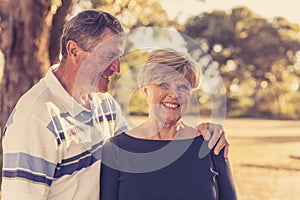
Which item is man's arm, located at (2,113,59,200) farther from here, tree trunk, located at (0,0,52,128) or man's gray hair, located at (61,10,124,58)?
tree trunk, located at (0,0,52,128)

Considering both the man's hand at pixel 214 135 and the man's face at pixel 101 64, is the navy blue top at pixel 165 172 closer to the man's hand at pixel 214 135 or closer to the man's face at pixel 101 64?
the man's hand at pixel 214 135

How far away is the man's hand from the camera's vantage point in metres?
2.52

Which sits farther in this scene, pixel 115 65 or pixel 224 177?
pixel 115 65

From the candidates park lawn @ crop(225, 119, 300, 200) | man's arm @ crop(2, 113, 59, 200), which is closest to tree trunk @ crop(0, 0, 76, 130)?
park lawn @ crop(225, 119, 300, 200)

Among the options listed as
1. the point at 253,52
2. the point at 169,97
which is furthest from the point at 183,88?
the point at 253,52

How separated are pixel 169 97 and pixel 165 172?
0.30 metres

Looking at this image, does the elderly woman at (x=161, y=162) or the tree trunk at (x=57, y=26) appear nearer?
the elderly woman at (x=161, y=162)

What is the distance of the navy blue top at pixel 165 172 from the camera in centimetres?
253

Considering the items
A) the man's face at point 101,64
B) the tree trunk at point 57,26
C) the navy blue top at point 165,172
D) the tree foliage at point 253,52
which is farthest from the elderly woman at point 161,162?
the tree foliage at point 253,52

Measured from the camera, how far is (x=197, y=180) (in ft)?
8.33

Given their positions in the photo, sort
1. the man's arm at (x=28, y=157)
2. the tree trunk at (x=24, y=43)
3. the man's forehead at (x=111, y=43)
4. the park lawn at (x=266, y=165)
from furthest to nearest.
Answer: the park lawn at (x=266, y=165), the tree trunk at (x=24, y=43), the man's forehead at (x=111, y=43), the man's arm at (x=28, y=157)

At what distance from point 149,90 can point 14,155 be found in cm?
56

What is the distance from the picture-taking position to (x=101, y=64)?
2697 millimetres

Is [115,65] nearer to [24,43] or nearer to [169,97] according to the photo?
[169,97]
